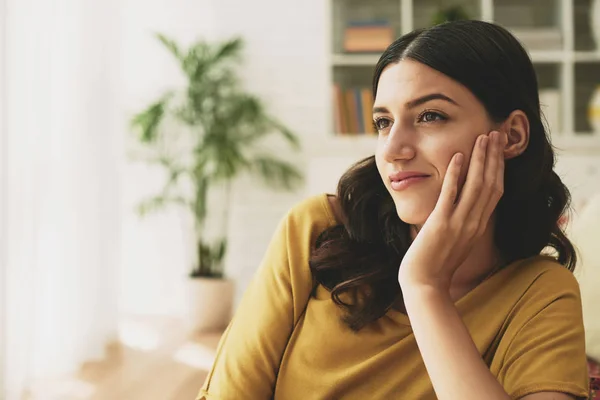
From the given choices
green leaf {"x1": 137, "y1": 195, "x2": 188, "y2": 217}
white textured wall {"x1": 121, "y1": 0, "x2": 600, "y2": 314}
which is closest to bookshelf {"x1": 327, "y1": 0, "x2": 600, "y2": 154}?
white textured wall {"x1": 121, "y1": 0, "x2": 600, "y2": 314}

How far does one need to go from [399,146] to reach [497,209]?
0.30m

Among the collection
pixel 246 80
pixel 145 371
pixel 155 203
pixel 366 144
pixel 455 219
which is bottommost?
pixel 145 371

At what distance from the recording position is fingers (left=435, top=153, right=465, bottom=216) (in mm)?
1062

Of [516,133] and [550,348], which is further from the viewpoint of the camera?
[516,133]

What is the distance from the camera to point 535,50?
149 inches

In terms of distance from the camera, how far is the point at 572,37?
386 cm

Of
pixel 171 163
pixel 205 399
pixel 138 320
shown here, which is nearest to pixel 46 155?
pixel 171 163

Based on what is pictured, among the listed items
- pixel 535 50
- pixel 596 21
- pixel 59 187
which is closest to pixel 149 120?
pixel 59 187

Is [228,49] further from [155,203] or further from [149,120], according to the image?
[155,203]

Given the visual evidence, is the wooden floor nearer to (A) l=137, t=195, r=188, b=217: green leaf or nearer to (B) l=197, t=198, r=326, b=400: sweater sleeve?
(A) l=137, t=195, r=188, b=217: green leaf

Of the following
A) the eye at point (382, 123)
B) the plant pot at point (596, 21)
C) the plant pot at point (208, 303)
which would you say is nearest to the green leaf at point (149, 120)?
the plant pot at point (208, 303)

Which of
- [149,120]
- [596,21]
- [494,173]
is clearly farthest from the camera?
[596,21]

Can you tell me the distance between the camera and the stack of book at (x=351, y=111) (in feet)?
12.6

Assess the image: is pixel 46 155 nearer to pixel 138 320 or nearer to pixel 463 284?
pixel 138 320
